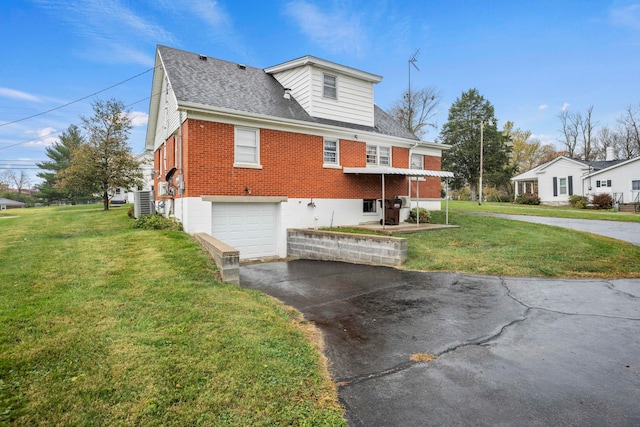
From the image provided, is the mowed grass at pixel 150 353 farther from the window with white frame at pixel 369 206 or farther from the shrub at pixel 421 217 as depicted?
the shrub at pixel 421 217

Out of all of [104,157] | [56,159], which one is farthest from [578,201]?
[56,159]

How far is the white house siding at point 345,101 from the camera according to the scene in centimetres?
1318

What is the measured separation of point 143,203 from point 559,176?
34796 millimetres

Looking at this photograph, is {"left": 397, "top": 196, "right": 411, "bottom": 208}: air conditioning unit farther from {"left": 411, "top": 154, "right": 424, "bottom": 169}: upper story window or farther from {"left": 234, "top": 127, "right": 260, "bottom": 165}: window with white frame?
{"left": 234, "top": 127, "right": 260, "bottom": 165}: window with white frame

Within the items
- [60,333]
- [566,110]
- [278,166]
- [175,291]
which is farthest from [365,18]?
[566,110]

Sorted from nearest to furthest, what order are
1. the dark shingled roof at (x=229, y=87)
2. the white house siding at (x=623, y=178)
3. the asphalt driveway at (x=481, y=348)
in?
the asphalt driveway at (x=481, y=348) < the dark shingled roof at (x=229, y=87) < the white house siding at (x=623, y=178)

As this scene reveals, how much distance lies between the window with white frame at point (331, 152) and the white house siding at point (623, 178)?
26627 millimetres

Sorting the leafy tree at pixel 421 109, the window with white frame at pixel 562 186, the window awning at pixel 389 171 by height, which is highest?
the leafy tree at pixel 421 109

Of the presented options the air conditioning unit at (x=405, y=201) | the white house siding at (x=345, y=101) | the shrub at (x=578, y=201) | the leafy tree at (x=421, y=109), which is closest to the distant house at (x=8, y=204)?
the leafy tree at (x=421, y=109)

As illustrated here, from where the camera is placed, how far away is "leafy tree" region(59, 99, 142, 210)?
17844mm

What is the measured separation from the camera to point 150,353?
323 centimetres

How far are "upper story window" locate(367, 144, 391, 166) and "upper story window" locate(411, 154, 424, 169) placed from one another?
2150 millimetres

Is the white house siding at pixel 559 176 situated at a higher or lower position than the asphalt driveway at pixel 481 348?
higher

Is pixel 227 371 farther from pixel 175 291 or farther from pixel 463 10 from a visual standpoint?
pixel 463 10
